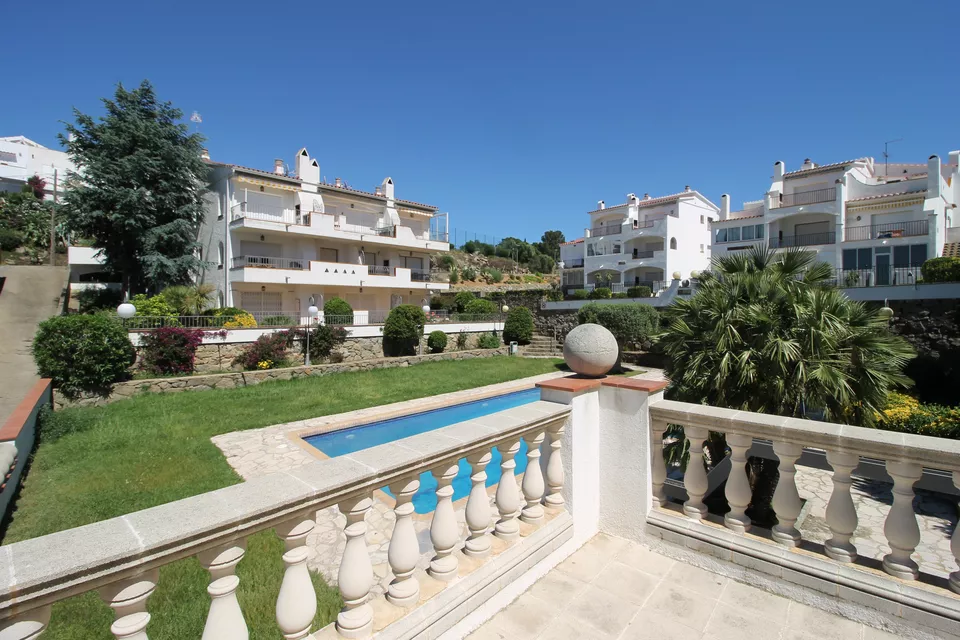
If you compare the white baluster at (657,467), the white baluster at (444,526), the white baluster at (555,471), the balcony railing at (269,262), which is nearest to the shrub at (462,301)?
the balcony railing at (269,262)

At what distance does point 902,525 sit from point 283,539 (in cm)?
351

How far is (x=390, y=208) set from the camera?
3150 centimetres

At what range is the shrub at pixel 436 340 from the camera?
25266mm

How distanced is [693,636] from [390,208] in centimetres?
3139

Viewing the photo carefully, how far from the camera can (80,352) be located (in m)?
12.9

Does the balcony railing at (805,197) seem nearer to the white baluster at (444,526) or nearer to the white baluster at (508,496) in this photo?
the white baluster at (508,496)

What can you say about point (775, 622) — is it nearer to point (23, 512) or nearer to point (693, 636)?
point (693, 636)

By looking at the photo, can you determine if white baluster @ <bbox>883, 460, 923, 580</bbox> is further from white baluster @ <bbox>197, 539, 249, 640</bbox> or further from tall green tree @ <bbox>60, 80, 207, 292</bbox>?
tall green tree @ <bbox>60, 80, 207, 292</bbox>

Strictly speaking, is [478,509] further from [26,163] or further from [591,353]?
[26,163]

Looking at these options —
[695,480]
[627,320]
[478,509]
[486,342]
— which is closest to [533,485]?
[478,509]

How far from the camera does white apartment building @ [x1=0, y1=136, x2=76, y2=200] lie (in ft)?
151

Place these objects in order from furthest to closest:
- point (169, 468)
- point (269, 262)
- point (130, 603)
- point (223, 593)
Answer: point (269, 262)
point (169, 468)
point (223, 593)
point (130, 603)

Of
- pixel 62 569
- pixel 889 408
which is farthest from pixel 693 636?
pixel 889 408

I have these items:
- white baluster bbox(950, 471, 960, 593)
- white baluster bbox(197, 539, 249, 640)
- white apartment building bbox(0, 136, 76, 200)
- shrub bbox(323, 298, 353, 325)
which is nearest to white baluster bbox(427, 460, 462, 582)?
white baluster bbox(197, 539, 249, 640)
